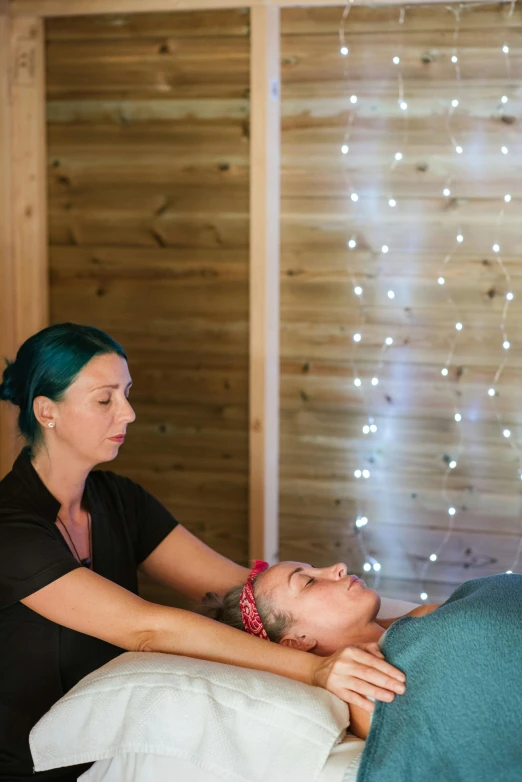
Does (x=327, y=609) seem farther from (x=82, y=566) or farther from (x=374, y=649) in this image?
(x=82, y=566)

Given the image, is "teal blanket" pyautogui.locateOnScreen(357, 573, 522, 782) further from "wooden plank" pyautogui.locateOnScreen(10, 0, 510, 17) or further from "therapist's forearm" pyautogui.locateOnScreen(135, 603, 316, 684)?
"wooden plank" pyautogui.locateOnScreen(10, 0, 510, 17)

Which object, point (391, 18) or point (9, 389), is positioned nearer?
point (9, 389)

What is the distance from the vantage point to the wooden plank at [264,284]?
2965 mm

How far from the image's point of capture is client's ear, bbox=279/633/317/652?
1.67 meters

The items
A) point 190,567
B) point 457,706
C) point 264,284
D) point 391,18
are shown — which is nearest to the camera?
point 457,706

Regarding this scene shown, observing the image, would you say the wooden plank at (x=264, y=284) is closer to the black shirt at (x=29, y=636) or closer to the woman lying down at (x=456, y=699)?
the black shirt at (x=29, y=636)

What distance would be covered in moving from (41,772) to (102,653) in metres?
0.25

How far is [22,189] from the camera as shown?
320 cm

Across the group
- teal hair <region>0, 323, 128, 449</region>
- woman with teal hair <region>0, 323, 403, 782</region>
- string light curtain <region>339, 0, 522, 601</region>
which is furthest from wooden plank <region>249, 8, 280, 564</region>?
teal hair <region>0, 323, 128, 449</region>

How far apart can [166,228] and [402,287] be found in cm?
83

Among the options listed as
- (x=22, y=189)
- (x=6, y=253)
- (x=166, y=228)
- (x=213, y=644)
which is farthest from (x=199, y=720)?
(x=22, y=189)

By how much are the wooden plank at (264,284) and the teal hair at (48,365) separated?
1.20m

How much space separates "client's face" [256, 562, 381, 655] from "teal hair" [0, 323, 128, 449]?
605mm

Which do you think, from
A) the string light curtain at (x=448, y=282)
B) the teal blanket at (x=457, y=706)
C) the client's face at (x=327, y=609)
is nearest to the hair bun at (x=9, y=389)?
the client's face at (x=327, y=609)
